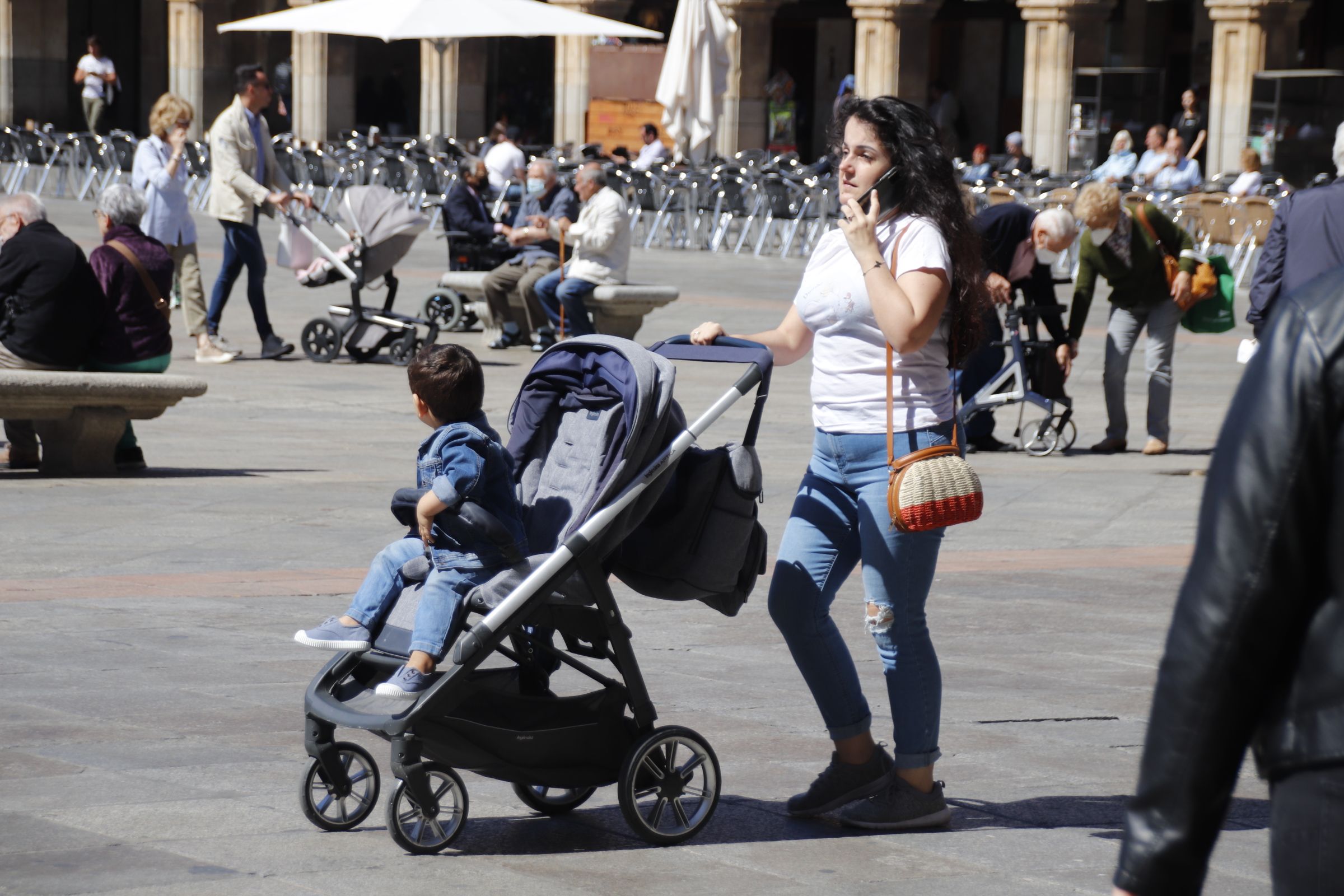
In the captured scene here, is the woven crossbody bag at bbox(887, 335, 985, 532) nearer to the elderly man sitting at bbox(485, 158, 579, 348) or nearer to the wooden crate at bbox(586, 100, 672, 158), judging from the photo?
the elderly man sitting at bbox(485, 158, 579, 348)

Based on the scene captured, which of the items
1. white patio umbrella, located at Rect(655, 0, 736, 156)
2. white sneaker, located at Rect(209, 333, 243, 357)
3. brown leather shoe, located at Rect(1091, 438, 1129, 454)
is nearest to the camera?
brown leather shoe, located at Rect(1091, 438, 1129, 454)

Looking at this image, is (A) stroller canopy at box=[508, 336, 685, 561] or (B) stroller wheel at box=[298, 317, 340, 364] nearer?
(A) stroller canopy at box=[508, 336, 685, 561]

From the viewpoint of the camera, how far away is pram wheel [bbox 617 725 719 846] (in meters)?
4.28

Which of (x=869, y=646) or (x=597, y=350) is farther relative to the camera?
(x=869, y=646)

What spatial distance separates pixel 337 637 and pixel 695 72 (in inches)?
799

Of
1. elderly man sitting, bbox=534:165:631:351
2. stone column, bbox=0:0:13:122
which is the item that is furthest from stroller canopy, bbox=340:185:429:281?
stone column, bbox=0:0:13:122

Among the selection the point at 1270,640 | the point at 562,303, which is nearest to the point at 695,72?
the point at 562,303

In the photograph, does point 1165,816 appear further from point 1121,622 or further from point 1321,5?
point 1321,5

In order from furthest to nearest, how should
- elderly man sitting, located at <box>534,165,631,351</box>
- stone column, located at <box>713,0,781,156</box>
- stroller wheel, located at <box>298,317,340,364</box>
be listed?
1. stone column, located at <box>713,0,781,156</box>
2. elderly man sitting, located at <box>534,165,631,351</box>
3. stroller wheel, located at <box>298,317,340,364</box>

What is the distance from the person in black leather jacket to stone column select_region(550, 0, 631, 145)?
3068cm

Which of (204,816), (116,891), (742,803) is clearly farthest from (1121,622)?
(116,891)

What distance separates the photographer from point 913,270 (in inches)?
169

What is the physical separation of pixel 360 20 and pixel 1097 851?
15075 millimetres

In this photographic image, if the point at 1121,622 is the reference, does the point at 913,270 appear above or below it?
above
